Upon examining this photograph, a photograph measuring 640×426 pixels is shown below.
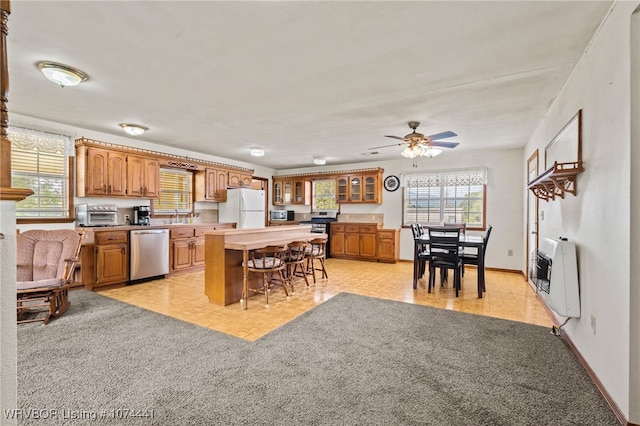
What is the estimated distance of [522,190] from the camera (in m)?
5.95

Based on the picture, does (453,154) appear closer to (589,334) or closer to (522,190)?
(522,190)

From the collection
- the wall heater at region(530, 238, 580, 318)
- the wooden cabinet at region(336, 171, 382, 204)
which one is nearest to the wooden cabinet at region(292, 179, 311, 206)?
the wooden cabinet at region(336, 171, 382, 204)

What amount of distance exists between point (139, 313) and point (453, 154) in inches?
245

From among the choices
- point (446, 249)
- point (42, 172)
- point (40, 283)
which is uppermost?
point (42, 172)

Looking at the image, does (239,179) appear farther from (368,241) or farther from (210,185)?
(368,241)

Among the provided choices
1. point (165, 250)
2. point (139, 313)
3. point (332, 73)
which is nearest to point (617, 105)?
point (332, 73)

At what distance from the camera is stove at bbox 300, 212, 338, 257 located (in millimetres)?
7641

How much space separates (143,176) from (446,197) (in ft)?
19.5

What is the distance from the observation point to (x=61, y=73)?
268 cm

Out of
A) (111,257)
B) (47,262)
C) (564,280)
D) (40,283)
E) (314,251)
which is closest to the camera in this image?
(564,280)

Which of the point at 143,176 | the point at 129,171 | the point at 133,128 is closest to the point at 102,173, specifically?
the point at 129,171

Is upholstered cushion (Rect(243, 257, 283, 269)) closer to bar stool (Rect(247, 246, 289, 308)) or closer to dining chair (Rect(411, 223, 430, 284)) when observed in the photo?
bar stool (Rect(247, 246, 289, 308))

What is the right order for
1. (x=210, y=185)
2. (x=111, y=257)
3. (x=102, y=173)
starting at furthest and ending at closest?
(x=210, y=185), (x=102, y=173), (x=111, y=257)

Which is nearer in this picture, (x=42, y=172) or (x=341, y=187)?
(x=42, y=172)
